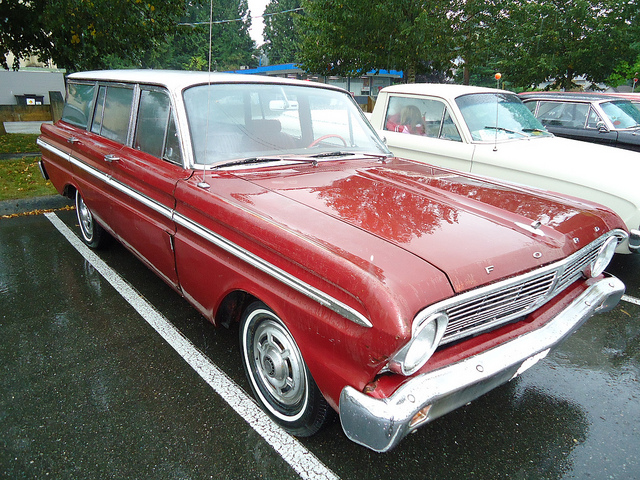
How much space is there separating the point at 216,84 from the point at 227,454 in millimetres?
2347

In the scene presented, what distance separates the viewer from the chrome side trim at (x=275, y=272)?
5.99 feet

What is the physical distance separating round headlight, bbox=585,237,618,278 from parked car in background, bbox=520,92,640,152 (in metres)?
5.20

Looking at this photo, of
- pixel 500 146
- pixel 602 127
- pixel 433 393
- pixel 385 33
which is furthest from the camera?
pixel 385 33

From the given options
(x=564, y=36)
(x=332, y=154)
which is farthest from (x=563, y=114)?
(x=564, y=36)

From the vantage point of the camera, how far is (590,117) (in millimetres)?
7434

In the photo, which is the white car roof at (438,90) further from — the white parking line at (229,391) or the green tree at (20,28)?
the green tree at (20,28)

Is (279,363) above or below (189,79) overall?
below

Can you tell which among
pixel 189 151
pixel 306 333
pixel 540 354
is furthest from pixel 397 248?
pixel 189 151

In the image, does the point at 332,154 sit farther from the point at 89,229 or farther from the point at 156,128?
the point at 89,229

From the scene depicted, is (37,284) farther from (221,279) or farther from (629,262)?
(629,262)

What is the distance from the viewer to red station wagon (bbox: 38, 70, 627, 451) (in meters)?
1.83

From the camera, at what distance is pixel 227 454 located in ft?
7.52

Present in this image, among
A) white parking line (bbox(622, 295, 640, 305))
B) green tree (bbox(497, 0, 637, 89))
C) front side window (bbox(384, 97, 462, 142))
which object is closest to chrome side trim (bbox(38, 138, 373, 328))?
white parking line (bbox(622, 295, 640, 305))

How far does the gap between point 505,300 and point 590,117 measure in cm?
676
